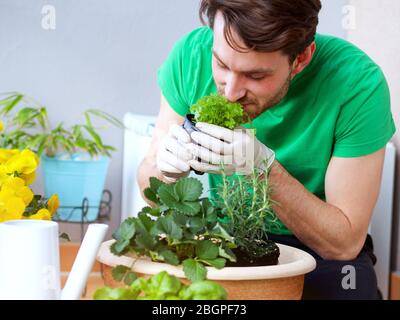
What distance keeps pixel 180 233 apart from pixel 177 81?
0.93 meters

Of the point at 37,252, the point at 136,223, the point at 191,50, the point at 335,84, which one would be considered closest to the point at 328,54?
the point at 335,84

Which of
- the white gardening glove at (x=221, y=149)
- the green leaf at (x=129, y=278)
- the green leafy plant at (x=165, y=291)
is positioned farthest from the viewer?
the white gardening glove at (x=221, y=149)

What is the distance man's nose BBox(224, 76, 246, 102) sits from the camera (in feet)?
4.20

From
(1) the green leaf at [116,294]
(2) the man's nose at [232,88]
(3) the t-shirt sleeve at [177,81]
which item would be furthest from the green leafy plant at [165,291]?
(3) the t-shirt sleeve at [177,81]

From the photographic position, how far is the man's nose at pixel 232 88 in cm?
128

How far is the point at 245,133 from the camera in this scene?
1.14m

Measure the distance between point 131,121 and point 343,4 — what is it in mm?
1070

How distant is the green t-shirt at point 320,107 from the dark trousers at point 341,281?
236 millimetres

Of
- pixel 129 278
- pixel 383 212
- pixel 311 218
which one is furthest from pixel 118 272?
pixel 383 212

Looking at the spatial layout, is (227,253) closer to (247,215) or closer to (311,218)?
(247,215)

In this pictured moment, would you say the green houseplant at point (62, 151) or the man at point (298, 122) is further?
the green houseplant at point (62, 151)

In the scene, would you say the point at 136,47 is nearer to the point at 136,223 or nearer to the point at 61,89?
the point at 61,89

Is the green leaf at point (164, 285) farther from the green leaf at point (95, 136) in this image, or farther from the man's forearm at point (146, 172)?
the green leaf at point (95, 136)

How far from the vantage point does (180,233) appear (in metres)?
0.79
